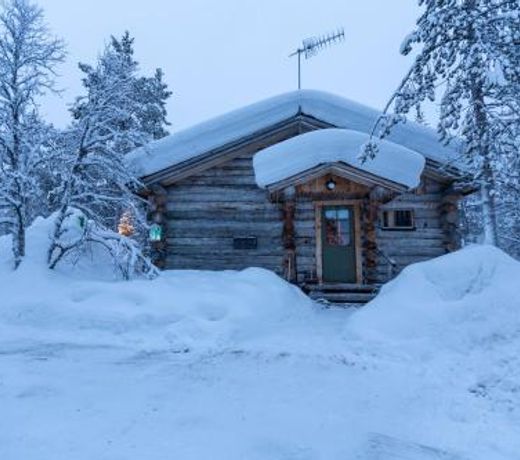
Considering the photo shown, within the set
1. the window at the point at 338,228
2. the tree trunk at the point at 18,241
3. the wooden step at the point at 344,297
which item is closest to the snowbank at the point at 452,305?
the wooden step at the point at 344,297

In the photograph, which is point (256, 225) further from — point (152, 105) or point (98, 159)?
point (152, 105)

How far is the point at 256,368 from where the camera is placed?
6.12m

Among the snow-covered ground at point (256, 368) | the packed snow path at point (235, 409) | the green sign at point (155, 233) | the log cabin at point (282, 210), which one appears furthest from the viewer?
the green sign at point (155, 233)

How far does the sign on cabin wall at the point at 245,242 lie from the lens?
12.8 meters

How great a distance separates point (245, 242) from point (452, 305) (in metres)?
6.41

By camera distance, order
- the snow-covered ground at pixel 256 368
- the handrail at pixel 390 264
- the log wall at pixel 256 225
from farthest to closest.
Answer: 1. the log wall at pixel 256 225
2. the handrail at pixel 390 264
3. the snow-covered ground at pixel 256 368

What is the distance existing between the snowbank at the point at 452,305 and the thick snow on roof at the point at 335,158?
3.08m

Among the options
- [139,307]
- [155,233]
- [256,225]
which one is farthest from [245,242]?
[139,307]

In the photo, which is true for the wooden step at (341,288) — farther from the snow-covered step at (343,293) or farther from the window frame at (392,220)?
the window frame at (392,220)

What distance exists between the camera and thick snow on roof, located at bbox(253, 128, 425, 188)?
11.3m

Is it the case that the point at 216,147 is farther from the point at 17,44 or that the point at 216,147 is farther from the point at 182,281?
the point at 17,44

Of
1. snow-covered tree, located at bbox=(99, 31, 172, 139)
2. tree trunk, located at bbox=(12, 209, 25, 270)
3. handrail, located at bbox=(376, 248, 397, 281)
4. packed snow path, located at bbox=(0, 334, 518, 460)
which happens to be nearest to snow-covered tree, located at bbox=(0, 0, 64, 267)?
tree trunk, located at bbox=(12, 209, 25, 270)

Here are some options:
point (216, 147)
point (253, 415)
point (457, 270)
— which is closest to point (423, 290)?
point (457, 270)

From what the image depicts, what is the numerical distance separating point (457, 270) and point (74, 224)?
8.45m
